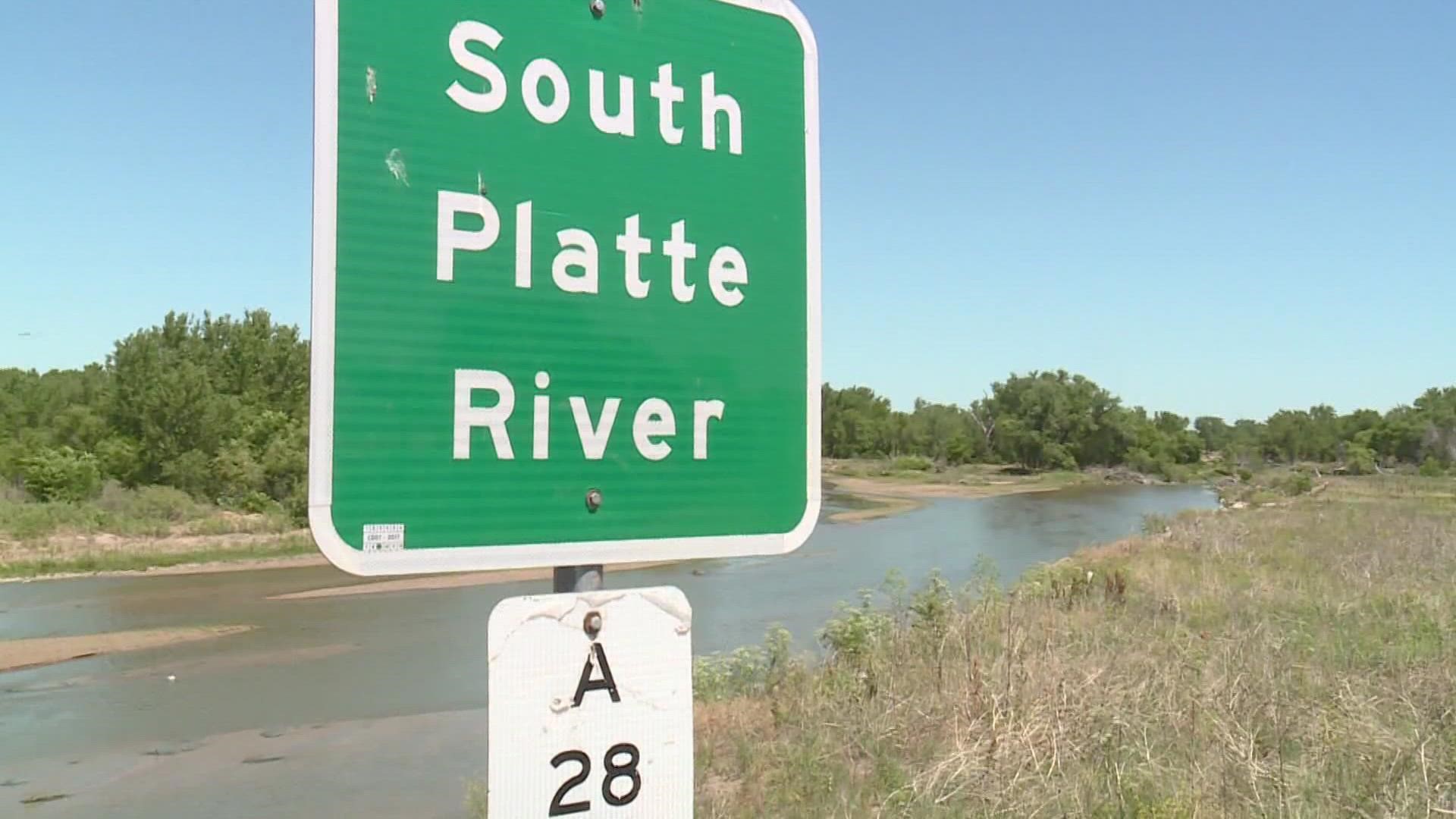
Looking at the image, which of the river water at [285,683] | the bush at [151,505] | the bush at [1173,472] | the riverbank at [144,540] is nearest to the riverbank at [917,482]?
the bush at [1173,472]

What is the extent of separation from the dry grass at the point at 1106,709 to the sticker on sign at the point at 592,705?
263 cm

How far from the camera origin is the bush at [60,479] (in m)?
30.4

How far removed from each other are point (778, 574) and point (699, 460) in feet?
69.1

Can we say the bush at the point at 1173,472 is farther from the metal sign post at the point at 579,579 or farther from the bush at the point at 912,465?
the metal sign post at the point at 579,579

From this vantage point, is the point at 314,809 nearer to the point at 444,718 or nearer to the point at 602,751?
the point at 444,718

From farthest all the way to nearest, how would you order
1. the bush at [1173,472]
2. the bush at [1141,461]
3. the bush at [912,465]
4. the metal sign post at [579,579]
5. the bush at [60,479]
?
the bush at [1141,461] → the bush at [912,465] → the bush at [1173,472] → the bush at [60,479] → the metal sign post at [579,579]

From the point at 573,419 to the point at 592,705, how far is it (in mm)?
342

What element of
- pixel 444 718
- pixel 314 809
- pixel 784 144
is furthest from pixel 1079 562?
pixel 784 144

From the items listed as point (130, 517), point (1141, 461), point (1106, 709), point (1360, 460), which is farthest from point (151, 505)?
point (1141, 461)

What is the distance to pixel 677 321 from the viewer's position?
51.9 inches

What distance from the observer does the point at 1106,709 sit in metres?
4.55

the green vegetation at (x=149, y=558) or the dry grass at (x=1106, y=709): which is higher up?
the dry grass at (x=1106, y=709)

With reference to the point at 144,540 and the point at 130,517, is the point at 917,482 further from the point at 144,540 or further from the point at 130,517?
the point at 144,540

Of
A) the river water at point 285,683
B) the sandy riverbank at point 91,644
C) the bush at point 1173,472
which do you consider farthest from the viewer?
the bush at point 1173,472
